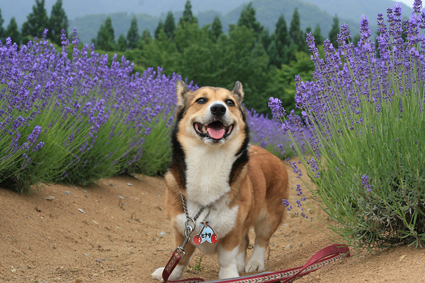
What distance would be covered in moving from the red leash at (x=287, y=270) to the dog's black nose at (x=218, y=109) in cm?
100

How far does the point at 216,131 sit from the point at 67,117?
2681mm

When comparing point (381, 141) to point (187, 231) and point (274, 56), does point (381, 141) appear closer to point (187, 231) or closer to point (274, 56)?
point (187, 231)

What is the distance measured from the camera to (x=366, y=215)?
258 cm

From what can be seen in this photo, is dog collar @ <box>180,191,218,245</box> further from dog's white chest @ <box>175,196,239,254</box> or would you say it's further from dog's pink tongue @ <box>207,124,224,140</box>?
dog's pink tongue @ <box>207,124,224,140</box>

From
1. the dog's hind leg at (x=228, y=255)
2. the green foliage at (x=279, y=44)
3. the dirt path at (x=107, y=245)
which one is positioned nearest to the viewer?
the dirt path at (x=107, y=245)

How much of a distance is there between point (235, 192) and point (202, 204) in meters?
0.28

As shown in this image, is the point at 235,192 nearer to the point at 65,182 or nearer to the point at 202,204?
the point at 202,204

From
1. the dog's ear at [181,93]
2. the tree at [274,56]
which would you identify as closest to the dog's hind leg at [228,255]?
the dog's ear at [181,93]

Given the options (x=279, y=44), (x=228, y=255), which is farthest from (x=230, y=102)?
(x=279, y=44)

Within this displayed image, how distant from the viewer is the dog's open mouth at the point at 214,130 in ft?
9.36

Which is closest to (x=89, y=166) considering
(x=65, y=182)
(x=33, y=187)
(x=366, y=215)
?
(x=65, y=182)

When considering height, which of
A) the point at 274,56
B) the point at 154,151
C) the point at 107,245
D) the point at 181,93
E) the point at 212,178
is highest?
the point at 181,93

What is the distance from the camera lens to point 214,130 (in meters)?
2.89

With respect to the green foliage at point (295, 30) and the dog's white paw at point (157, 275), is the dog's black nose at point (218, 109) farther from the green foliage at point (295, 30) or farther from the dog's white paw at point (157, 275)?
the green foliage at point (295, 30)
